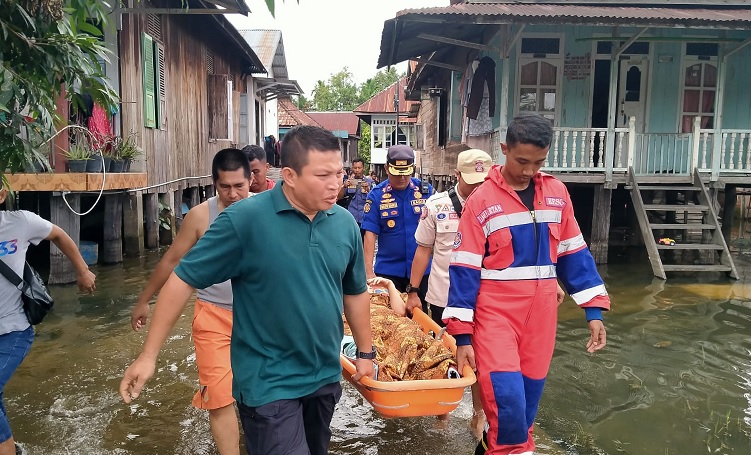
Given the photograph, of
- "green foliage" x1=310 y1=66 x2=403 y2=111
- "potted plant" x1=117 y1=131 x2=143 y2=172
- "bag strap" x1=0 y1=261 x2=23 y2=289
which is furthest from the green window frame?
"green foliage" x1=310 y1=66 x2=403 y2=111

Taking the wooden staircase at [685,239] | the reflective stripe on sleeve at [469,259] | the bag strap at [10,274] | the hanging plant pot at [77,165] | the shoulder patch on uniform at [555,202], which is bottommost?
the wooden staircase at [685,239]

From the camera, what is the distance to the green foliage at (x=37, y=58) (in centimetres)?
287

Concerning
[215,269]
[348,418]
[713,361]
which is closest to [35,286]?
[215,269]

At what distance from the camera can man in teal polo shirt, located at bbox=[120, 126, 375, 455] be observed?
2.29m

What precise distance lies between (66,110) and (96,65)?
607 cm

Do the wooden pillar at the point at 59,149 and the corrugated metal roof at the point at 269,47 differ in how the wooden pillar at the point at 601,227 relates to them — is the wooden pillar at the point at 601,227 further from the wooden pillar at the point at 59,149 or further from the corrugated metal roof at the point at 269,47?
the corrugated metal roof at the point at 269,47

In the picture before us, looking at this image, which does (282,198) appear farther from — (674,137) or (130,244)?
(674,137)

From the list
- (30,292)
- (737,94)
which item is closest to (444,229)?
(30,292)

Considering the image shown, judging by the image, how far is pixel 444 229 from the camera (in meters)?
4.19

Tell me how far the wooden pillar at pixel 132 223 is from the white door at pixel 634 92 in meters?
8.97

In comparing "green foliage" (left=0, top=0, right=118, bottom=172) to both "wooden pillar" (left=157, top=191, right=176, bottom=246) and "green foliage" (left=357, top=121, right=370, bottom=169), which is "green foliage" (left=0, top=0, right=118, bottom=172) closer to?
"wooden pillar" (left=157, top=191, right=176, bottom=246)

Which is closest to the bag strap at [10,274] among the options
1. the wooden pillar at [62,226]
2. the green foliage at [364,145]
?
the wooden pillar at [62,226]

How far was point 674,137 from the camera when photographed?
1177cm

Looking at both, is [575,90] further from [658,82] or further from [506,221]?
[506,221]
